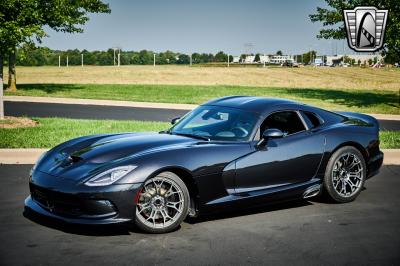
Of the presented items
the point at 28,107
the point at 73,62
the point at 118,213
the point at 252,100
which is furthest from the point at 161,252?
the point at 73,62

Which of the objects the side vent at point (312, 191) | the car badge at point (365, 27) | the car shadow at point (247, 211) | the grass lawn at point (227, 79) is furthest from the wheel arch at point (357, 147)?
the grass lawn at point (227, 79)

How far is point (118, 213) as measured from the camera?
572 centimetres

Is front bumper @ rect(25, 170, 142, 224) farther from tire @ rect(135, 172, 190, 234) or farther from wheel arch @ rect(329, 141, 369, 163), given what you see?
wheel arch @ rect(329, 141, 369, 163)

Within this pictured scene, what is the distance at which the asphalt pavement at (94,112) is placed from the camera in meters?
19.1

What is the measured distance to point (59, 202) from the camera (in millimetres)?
5809

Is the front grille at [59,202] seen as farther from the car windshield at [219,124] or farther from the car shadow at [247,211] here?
the car windshield at [219,124]

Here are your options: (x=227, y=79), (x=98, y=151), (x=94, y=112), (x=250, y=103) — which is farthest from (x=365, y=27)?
(x=227, y=79)

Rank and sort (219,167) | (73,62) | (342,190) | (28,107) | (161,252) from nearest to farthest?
Answer: (161,252) → (219,167) → (342,190) → (28,107) → (73,62)

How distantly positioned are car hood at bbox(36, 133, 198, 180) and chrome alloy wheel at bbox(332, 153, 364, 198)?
211 centimetres

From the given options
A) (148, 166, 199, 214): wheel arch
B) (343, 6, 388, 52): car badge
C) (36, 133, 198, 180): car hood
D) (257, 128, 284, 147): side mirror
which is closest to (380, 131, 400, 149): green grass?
(257, 128, 284, 147): side mirror

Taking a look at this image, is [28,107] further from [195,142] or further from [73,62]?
[73,62]

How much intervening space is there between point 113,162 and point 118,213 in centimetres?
53

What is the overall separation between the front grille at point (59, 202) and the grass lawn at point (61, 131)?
5.67 meters

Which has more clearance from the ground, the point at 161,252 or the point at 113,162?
the point at 113,162
